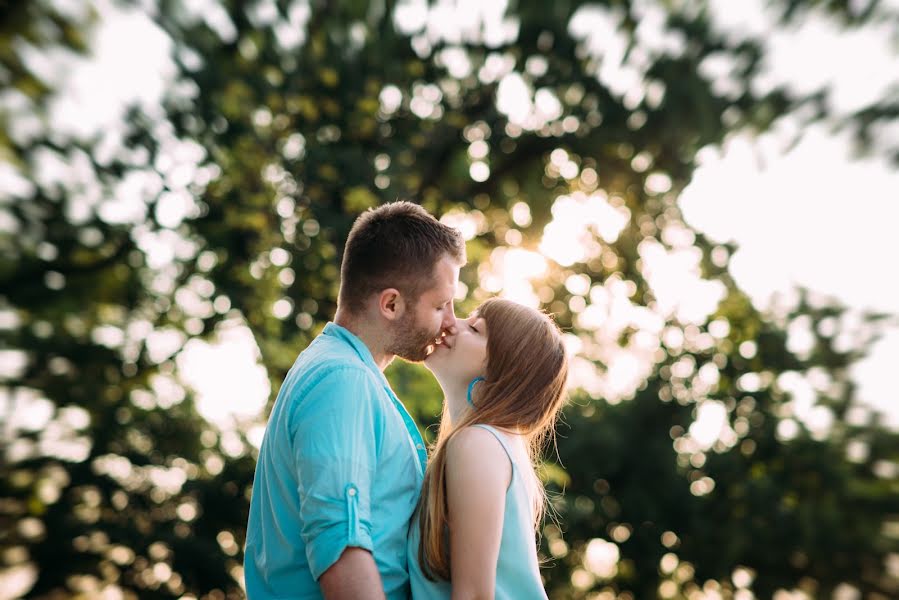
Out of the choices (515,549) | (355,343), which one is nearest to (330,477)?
(355,343)

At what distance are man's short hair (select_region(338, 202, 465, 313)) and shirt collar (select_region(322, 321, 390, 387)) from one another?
8 centimetres

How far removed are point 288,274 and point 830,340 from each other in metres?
5.21

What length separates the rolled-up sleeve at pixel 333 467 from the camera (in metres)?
1.90

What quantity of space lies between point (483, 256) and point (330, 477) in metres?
6.73

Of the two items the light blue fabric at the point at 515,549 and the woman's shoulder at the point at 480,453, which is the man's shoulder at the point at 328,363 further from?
the light blue fabric at the point at 515,549

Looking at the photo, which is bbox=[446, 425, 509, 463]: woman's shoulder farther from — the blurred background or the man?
the blurred background

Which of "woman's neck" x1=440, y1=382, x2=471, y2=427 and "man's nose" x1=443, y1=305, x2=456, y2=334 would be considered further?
"woman's neck" x1=440, y1=382, x2=471, y2=427

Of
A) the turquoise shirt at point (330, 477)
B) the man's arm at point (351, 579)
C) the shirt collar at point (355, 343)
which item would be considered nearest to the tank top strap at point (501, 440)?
the turquoise shirt at point (330, 477)

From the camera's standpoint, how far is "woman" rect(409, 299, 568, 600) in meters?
2.21

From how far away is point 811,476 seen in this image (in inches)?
325

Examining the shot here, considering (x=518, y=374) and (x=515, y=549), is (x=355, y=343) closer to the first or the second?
(x=518, y=374)

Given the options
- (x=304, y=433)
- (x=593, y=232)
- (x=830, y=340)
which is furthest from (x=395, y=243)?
(x=593, y=232)

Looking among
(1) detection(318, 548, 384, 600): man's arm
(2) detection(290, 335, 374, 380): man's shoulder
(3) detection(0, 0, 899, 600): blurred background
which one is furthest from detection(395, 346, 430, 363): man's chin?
(3) detection(0, 0, 899, 600): blurred background

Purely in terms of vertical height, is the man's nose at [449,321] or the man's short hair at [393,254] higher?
the man's short hair at [393,254]
